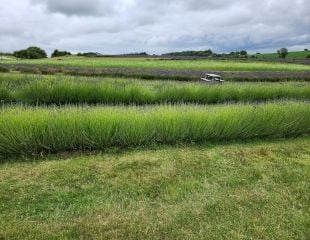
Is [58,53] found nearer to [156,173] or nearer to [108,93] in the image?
[108,93]

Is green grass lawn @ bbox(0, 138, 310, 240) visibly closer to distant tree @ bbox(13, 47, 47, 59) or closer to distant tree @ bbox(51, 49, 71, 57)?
distant tree @ bbox(13, 47, 47, 59)

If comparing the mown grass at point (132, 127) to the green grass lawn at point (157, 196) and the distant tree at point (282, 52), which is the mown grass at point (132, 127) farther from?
the distant tree at point (282, 52)

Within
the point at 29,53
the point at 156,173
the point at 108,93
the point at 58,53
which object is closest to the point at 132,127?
the point at 156,173

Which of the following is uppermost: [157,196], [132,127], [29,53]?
[29,53]

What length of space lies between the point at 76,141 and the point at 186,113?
2.59m

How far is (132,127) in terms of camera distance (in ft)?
26.2

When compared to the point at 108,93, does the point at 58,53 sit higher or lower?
higher

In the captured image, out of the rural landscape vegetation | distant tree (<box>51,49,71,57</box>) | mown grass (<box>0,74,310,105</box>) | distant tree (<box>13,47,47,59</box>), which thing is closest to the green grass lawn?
the rural landscape vegetation

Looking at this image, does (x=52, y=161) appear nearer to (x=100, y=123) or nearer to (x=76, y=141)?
(x=76, y=141)

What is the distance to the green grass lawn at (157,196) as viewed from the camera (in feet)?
15.1

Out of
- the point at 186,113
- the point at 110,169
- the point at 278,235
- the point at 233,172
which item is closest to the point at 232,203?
the point at 278,235

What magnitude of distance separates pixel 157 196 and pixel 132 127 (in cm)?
264

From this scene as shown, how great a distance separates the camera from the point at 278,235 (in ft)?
15.1

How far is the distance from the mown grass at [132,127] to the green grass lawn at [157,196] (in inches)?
13.8
